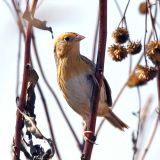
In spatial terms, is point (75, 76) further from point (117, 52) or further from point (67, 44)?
point (117, 52)

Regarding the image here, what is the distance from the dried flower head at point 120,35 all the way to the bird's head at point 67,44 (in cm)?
101

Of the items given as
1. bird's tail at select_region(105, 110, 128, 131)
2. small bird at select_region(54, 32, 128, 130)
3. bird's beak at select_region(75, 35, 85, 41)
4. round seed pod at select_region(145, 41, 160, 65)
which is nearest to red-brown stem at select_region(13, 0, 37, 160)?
round seed pod at select_region(145, 41, 160, 65)

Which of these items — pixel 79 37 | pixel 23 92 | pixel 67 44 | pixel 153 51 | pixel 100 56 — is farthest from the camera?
pixel 67 44

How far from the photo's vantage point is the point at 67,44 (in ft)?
13.3

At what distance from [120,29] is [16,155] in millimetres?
1431

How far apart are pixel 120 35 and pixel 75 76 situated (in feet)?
3.85

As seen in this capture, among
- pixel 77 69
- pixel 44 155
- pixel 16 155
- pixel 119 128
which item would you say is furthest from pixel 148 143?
pixel 119 128

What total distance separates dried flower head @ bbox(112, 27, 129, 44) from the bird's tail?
1684 millimetres

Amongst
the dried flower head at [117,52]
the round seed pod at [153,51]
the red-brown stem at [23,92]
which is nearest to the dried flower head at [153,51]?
the round seed pod at [153,51]

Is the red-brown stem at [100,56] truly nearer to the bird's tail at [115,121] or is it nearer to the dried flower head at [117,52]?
the dried flower head at [117,52]

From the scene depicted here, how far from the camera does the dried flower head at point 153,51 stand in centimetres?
254

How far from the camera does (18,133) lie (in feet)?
5.17

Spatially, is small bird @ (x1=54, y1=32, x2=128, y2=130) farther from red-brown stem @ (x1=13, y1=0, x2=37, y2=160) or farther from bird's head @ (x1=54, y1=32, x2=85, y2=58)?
red-brown stem @ (x1=13, y1=0, x2=37, y2=160)

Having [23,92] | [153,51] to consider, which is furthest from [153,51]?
[23,92]
